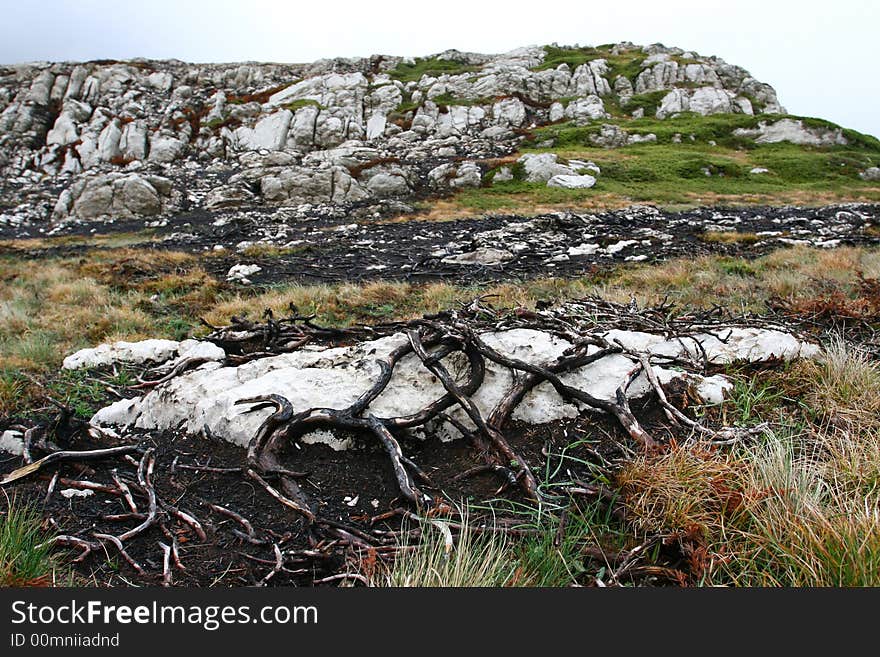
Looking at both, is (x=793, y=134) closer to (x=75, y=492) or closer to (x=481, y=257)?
(x=481, y=257)

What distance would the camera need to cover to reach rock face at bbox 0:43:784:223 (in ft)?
82.7

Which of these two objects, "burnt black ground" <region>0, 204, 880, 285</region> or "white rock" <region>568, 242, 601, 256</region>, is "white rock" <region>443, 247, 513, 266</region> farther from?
"white rock" <region>568, 242, 601, 256</region>

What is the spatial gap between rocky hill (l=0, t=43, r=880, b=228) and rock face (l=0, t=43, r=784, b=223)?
0.13 meters

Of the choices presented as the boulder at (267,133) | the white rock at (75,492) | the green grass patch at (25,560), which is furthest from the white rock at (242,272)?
the boulder at (267,133)

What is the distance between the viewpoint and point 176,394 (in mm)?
3451

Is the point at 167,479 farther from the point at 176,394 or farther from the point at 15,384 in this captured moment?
the point at 15,384

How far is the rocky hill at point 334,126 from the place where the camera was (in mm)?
25125

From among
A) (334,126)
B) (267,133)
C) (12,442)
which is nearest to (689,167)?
(334,126)

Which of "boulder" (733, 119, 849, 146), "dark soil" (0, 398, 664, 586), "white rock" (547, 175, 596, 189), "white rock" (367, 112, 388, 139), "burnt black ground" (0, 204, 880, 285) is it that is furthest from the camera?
"white rock" (367, 112, 388, 139)

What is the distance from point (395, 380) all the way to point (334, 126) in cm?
3980

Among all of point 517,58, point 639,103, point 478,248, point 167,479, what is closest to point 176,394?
point 167,479

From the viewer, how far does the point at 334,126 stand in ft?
127

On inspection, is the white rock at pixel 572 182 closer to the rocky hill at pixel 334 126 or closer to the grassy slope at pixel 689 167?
the rocky hill at pixel 334 126

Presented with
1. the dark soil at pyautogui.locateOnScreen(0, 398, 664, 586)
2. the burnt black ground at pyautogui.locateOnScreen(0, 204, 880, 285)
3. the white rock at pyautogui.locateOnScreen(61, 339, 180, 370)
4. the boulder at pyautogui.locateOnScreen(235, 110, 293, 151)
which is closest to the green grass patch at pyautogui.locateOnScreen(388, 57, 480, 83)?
the boulder at pyautogui.locateOnScreen(235, 110, 293, 151)
